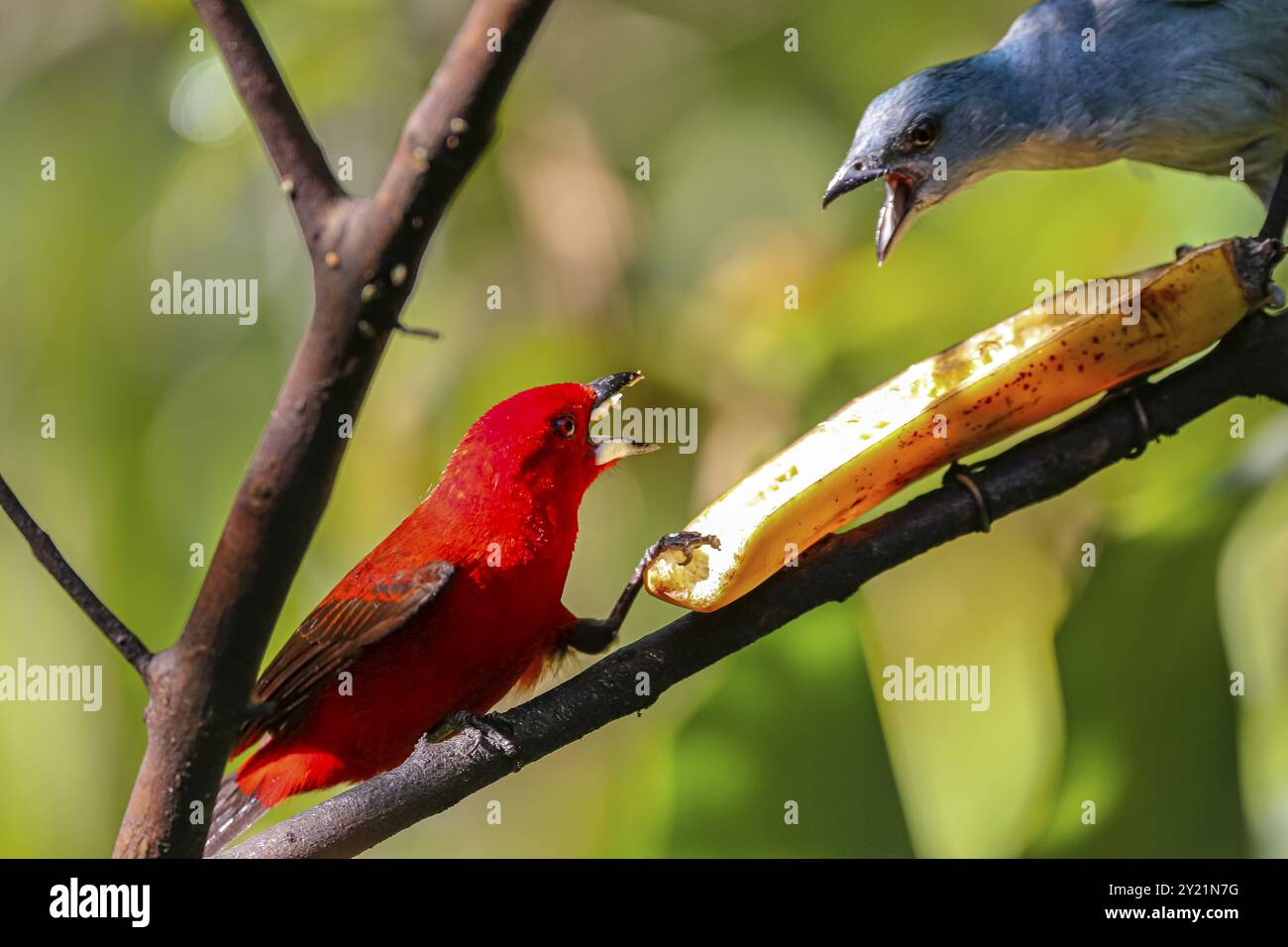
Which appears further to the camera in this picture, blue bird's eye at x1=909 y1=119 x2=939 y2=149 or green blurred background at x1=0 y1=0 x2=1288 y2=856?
blue bird's eye at x1=909 y1=119 x2=939 y2=149

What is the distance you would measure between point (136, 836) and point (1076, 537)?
242 cm

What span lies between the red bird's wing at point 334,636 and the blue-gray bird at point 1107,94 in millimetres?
1285

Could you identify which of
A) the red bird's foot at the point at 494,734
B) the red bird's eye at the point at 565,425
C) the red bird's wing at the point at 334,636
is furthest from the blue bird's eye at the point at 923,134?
the red bird's foot at the point at 494,734

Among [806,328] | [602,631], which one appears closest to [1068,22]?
[806,328]

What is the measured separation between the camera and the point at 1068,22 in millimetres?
3078

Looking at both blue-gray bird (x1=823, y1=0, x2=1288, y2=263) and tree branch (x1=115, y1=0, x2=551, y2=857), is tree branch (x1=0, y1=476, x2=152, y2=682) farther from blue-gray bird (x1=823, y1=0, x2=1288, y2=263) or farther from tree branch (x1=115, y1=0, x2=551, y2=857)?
blue-gray bird (x1=823, y1=0, x2=1288, y2=263)

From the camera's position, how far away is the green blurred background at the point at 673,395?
8.98ft

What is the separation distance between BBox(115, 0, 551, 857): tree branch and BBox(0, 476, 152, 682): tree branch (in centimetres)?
11

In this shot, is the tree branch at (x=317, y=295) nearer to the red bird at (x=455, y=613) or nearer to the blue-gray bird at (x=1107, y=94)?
the red bird at (x=455, y=613)

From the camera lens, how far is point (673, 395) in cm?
364

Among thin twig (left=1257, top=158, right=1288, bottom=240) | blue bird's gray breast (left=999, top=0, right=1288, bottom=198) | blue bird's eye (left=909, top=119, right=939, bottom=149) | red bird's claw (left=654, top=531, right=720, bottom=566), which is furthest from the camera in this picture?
blue bird's gray breast (left=999, top=0, right=1288, bottom=198)

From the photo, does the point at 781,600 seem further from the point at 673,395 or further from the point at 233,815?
the point at 673,395

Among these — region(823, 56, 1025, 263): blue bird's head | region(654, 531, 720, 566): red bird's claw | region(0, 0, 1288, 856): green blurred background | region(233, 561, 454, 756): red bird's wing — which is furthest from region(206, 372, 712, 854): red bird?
region(823, 56, 1025, 263): blue bird's head

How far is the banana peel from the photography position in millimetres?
2188
